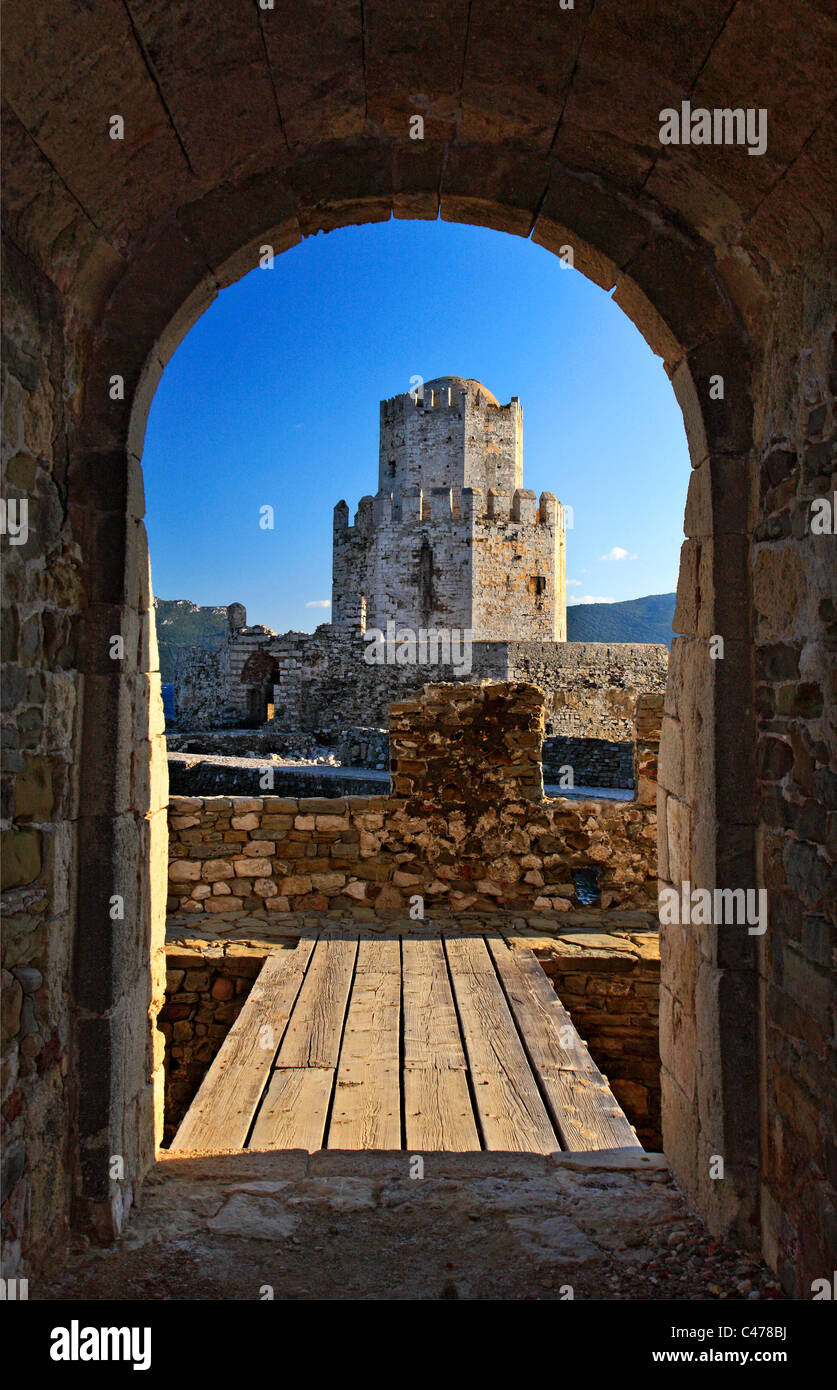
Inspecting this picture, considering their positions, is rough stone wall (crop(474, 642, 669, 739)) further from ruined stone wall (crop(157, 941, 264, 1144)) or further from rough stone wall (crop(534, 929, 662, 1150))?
ruined stone wall (crop(157, 941, 264, 1144))

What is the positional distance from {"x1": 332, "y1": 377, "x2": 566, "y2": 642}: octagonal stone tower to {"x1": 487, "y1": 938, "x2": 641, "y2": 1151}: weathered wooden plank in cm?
2875

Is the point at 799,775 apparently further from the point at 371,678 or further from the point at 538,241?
the point at 371,678

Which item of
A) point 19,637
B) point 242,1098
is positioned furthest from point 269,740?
→ point 19,637

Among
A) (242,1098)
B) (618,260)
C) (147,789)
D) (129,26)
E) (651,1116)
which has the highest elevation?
(129,26)

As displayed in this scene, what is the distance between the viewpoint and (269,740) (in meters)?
20.4

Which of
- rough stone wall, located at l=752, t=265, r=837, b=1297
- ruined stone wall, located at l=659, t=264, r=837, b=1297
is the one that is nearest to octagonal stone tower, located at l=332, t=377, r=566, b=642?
ruined stone wall, located at l=659, t=264, r=837, b=1297

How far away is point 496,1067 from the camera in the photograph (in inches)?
140

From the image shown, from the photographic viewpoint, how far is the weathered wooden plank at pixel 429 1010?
3.69 meters

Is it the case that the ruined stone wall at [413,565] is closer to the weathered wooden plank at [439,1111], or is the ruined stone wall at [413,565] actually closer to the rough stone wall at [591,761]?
the rough stone wall at [591,761]

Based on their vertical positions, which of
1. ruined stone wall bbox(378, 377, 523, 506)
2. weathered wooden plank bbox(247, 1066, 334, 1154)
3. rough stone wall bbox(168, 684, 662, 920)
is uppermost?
ruined stone wall bbox(378, 377, 523, 506)

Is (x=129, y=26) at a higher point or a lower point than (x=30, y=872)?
higher

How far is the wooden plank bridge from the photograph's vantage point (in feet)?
9.94

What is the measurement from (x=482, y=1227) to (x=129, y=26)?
3.43 meters
